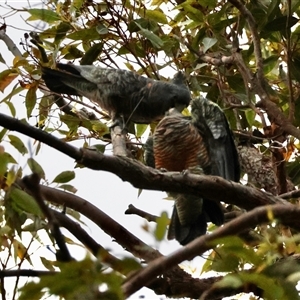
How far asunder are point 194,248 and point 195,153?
1389 mm

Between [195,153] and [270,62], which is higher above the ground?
[270,62]

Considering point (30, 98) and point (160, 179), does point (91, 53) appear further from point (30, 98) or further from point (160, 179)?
point (160, 179)

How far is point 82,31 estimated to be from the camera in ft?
6.05

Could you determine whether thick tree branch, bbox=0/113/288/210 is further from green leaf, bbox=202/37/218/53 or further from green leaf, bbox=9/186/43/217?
green leaf, bbox=202/37/218/53

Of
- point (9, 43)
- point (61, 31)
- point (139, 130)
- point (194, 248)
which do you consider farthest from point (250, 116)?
point (194, 248)

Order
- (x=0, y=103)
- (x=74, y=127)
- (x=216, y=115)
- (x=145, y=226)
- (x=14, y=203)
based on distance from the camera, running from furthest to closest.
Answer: (x=74, y=127), (x=216, y=115), (x=0, y=103), (x=14, y=203), (x=145, y=226)

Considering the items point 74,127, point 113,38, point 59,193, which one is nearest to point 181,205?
point 74,127

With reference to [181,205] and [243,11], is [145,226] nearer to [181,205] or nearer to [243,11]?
[243,11]

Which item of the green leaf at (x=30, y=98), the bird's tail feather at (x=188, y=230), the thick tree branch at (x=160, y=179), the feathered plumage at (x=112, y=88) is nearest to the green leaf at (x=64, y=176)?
the thick tree branch at (x=160, y=179)

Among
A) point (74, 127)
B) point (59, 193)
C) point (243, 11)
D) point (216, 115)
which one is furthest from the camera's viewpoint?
point (74, 127)

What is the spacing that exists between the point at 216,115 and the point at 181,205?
29 centimetres

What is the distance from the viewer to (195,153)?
6.51ft

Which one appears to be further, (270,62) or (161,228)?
(270,62)

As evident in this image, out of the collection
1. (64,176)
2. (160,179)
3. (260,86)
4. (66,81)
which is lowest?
(160,179)
